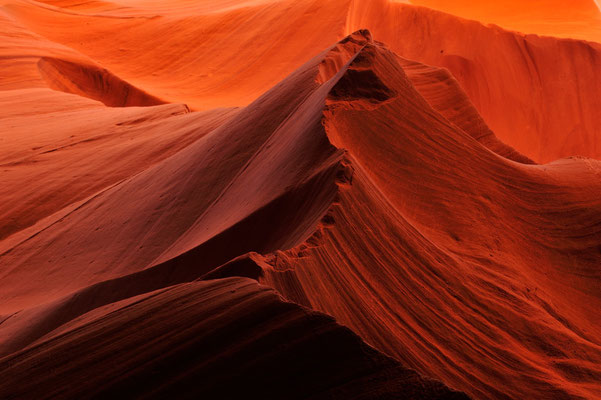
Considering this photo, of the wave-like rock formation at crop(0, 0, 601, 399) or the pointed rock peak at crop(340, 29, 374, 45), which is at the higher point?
the pointed rock peak at crop(340, 29, 374, 45)

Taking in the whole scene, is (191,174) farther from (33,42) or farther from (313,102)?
(33,42)

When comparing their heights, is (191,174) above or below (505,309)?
above

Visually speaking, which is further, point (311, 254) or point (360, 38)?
point (360, 38)

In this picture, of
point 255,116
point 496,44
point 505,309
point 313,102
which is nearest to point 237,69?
point 496,44

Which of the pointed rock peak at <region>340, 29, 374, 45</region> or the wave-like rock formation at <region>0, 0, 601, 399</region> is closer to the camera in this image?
the wave-like rock formation at <region>0, 0, 601, 399</region>

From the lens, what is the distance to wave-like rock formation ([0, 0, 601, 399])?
3.19 ft

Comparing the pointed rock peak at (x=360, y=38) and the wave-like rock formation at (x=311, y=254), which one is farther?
the pointed rock peak at (x=360, y=38)

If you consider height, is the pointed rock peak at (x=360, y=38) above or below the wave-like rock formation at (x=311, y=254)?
above

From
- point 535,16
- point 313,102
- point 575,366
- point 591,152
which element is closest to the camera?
point 575,366

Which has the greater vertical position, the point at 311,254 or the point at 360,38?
the point at 360,38

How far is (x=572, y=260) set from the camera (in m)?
1.69

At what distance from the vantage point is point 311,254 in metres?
1.07

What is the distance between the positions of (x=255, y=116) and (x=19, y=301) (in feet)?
3.01

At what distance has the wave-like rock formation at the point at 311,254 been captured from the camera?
97 centimetres
